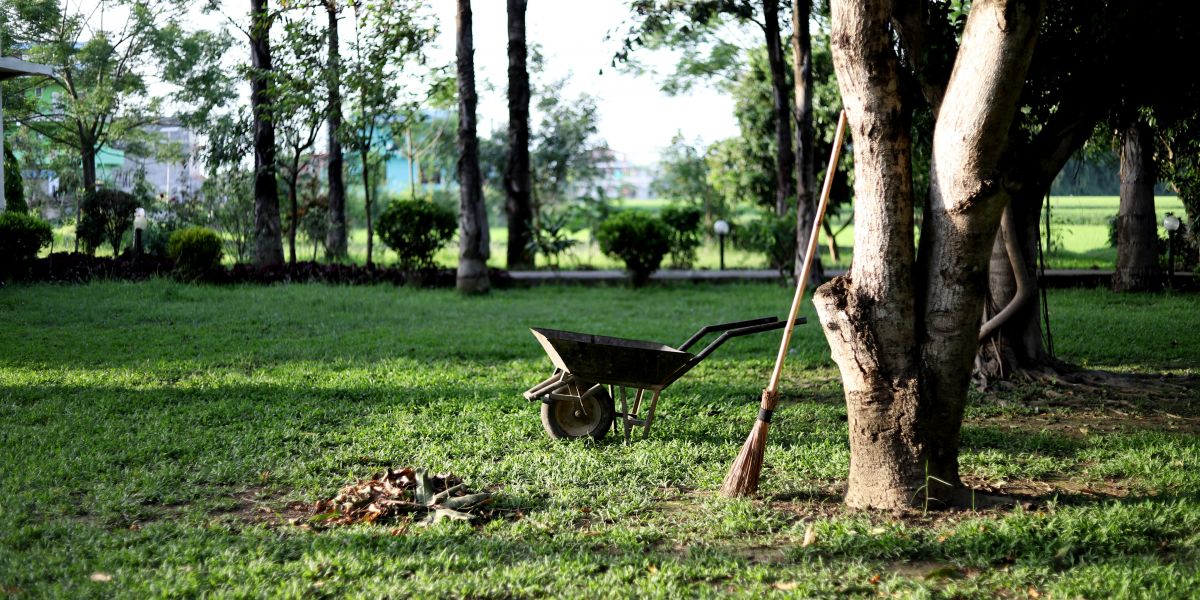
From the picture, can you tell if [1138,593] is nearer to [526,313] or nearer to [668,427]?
[668,427]

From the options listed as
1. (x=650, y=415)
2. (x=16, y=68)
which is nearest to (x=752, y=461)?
(x=650, y=415)

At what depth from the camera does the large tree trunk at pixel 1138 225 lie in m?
13.9

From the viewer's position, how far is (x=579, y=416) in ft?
19.5

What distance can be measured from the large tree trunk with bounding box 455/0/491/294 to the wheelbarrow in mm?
8130

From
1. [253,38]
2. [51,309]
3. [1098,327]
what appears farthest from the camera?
[253,38]

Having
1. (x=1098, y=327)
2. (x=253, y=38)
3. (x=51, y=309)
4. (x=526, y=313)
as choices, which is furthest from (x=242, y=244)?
(x=1098, y=327)

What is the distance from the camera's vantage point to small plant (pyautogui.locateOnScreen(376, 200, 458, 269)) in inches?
613

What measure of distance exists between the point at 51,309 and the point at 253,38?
20.3 feet

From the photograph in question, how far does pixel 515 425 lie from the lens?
6262mm

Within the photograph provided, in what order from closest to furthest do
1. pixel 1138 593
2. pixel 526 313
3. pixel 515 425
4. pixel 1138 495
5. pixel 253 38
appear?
pixel 1138 593 < pixel 1138 495 < pixel 515 425 < pixel 526 313 < pixel 253 38

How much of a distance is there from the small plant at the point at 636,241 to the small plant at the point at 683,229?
229 centimetres

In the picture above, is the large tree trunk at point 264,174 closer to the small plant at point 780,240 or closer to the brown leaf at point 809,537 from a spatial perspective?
the small plant at point 780,240

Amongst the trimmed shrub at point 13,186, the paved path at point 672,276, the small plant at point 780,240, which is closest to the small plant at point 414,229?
the paved path at point 672,276

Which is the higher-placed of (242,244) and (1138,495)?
(242,244)
